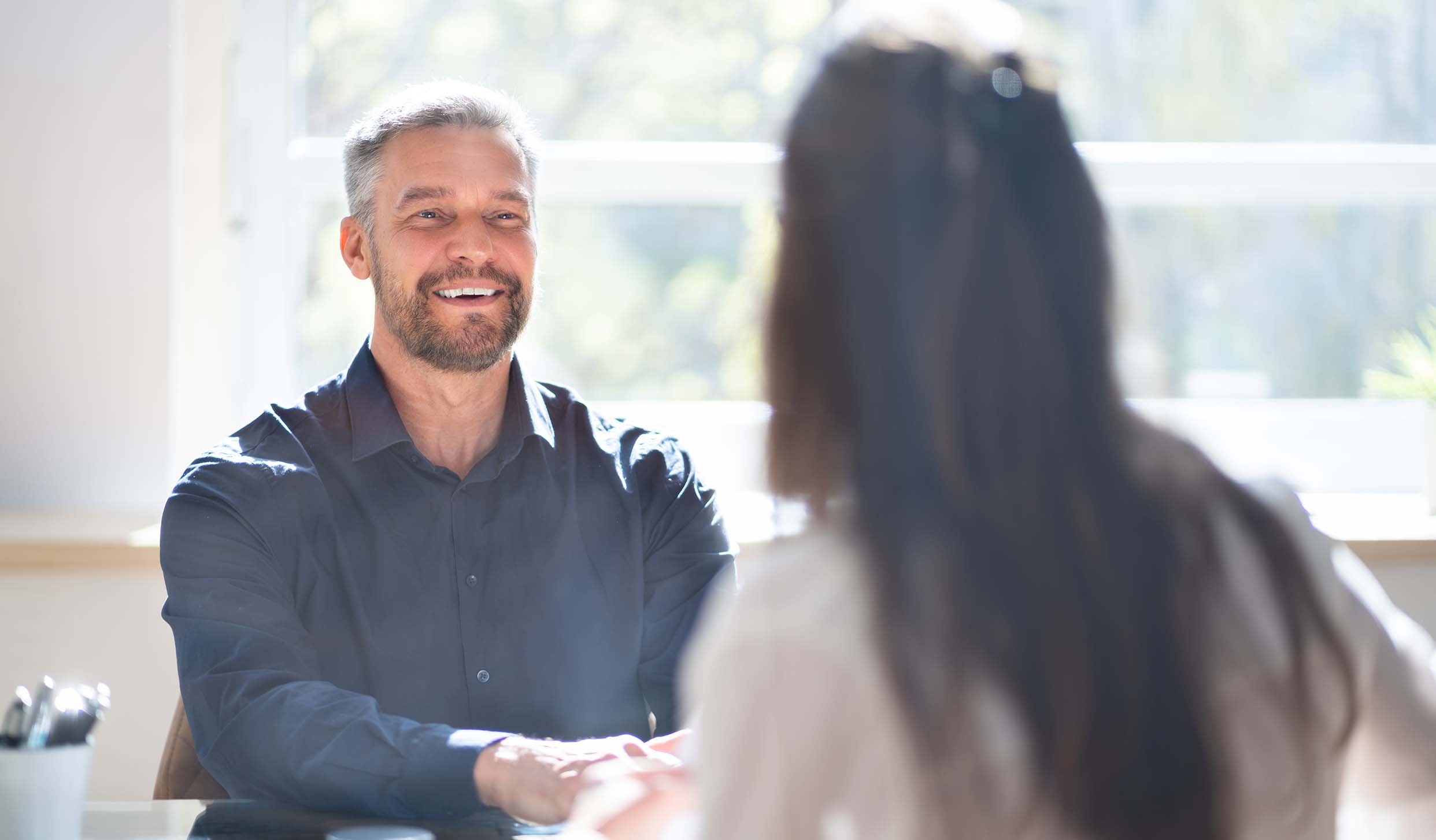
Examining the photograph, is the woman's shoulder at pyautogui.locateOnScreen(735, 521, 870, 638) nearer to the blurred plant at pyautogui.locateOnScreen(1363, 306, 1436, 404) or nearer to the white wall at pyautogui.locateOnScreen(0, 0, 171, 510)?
the white wall at pyautogui.locateOnScreen(0, 0, 171, 510)

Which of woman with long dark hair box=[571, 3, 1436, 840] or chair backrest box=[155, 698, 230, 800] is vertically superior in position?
woman with long dark hair box=[571, 3, 1436, 840]

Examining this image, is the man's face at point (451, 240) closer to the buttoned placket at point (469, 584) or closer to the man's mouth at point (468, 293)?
the man's mouth at point (468, 293)

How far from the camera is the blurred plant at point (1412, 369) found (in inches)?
103

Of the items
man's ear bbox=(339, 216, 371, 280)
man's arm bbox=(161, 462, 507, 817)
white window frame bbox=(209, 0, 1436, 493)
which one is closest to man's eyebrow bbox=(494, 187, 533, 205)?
man's ear bbox=(339, 216, 371, 280)

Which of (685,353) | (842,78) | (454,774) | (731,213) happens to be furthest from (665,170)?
(842,78)

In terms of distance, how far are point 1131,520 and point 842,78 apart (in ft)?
0.94

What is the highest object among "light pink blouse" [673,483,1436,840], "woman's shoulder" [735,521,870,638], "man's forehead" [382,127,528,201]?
"man's forehead" [382,127,528,201]

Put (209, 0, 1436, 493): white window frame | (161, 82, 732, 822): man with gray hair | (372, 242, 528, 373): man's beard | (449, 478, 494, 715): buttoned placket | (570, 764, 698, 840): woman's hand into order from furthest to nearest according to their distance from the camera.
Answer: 1. (209, 0, 1436, 493): white window frame
2. (372, 242, 528, 373): man's beard
3. (449, 478, 494, 715): buttoned placket
4. (161, 82, 732, 822): man with gray hair
5. (570, 764, 698, 840): woman's hand

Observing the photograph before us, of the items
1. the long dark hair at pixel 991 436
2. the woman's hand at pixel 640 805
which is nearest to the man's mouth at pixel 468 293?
the woman's hand at pixel 640 805

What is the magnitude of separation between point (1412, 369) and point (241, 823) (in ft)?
Result: 7.80

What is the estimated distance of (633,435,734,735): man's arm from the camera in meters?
1.84

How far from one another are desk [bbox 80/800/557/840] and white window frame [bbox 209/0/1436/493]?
1.64 m

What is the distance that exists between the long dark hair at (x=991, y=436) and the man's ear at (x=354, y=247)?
1.48 meters

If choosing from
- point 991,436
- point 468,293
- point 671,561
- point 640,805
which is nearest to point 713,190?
point 468,293
